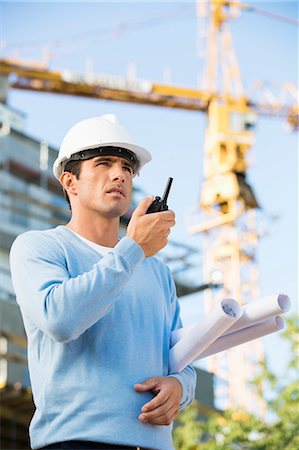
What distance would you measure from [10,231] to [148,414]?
15.8 m

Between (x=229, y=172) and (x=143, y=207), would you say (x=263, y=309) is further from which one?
(x=229, y=172)

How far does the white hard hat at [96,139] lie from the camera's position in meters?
2.08

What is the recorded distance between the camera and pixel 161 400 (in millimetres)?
1929

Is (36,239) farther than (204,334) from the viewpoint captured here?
Yes

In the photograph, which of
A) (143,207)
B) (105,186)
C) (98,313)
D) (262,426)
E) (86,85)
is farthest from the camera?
(86,85)

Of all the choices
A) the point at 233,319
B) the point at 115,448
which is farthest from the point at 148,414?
the point at 233,319

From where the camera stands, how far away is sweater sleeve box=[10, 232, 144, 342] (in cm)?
183

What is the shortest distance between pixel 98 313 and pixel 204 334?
0.76 feet

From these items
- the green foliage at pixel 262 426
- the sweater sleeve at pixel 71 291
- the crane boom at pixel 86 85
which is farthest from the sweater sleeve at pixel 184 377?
the crane boom at pixel 86 85

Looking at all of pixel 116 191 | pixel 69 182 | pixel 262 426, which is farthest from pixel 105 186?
pixel 262 426

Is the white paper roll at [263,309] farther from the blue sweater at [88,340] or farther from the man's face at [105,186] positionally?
the man's face at [105,186]

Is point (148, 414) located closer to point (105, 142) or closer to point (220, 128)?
point (105, 142)

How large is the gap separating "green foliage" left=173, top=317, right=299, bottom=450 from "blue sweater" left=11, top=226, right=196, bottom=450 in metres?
8.97

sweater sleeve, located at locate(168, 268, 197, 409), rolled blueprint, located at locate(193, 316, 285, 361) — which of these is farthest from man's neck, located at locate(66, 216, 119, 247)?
rolled blueprint, located at locate(193, 316, 285, 361)
